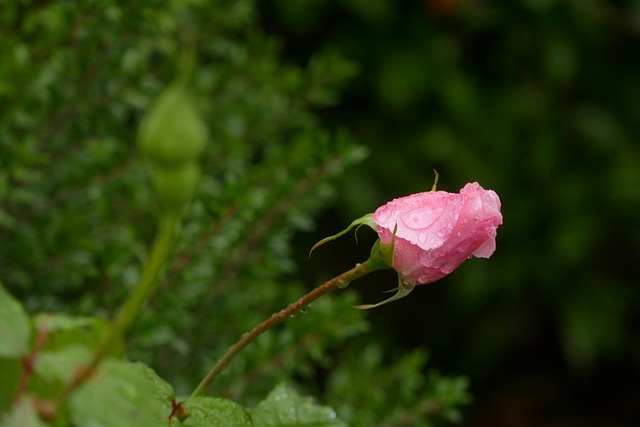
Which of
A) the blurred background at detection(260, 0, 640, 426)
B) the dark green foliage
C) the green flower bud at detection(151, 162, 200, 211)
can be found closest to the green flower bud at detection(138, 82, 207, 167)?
the green flower bud at detection(151, 162, 200, 211)

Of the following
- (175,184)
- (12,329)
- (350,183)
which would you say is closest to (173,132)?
(175,184)

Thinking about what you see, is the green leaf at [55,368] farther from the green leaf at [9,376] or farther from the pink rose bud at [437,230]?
the pink rose bud at [437,230]

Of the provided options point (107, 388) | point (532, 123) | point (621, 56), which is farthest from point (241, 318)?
point (621, 56)

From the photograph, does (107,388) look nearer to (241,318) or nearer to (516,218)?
(241,318)

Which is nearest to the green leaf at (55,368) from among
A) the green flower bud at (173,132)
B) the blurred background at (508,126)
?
the green flower bud at (173,132)

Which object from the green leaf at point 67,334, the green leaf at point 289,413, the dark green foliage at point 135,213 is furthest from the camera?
the dark green foliage at point 135,213
